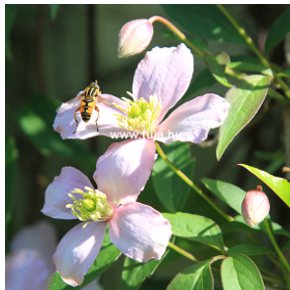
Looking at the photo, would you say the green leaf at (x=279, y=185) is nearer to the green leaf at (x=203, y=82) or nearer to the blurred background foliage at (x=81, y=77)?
the green leaf at (x=203, y=82)

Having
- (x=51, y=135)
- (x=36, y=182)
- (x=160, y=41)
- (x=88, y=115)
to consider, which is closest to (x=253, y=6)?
(x=160, y=41)

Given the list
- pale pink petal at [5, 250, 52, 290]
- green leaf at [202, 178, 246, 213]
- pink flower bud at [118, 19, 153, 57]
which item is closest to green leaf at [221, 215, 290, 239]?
green leaf at [202, 178, 246, 213]

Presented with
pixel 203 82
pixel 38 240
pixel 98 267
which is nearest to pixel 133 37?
pixel 203 82

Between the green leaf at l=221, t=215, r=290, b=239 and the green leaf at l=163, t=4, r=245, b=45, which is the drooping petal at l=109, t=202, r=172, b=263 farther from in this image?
the green leaf at l=163, t=4, r=245, b=45

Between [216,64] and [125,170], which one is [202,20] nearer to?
[216,64]

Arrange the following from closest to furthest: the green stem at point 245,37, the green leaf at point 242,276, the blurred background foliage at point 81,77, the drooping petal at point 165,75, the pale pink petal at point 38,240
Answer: the green leaf at point 242,276, the drooping petal at point 165,75, the green stem at point 245,37, the pale pink petal at point 38,240, the blurred background foliage at point 81,77

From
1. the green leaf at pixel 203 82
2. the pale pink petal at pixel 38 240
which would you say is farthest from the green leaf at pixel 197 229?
the pale pink petal at pixel 38 240
